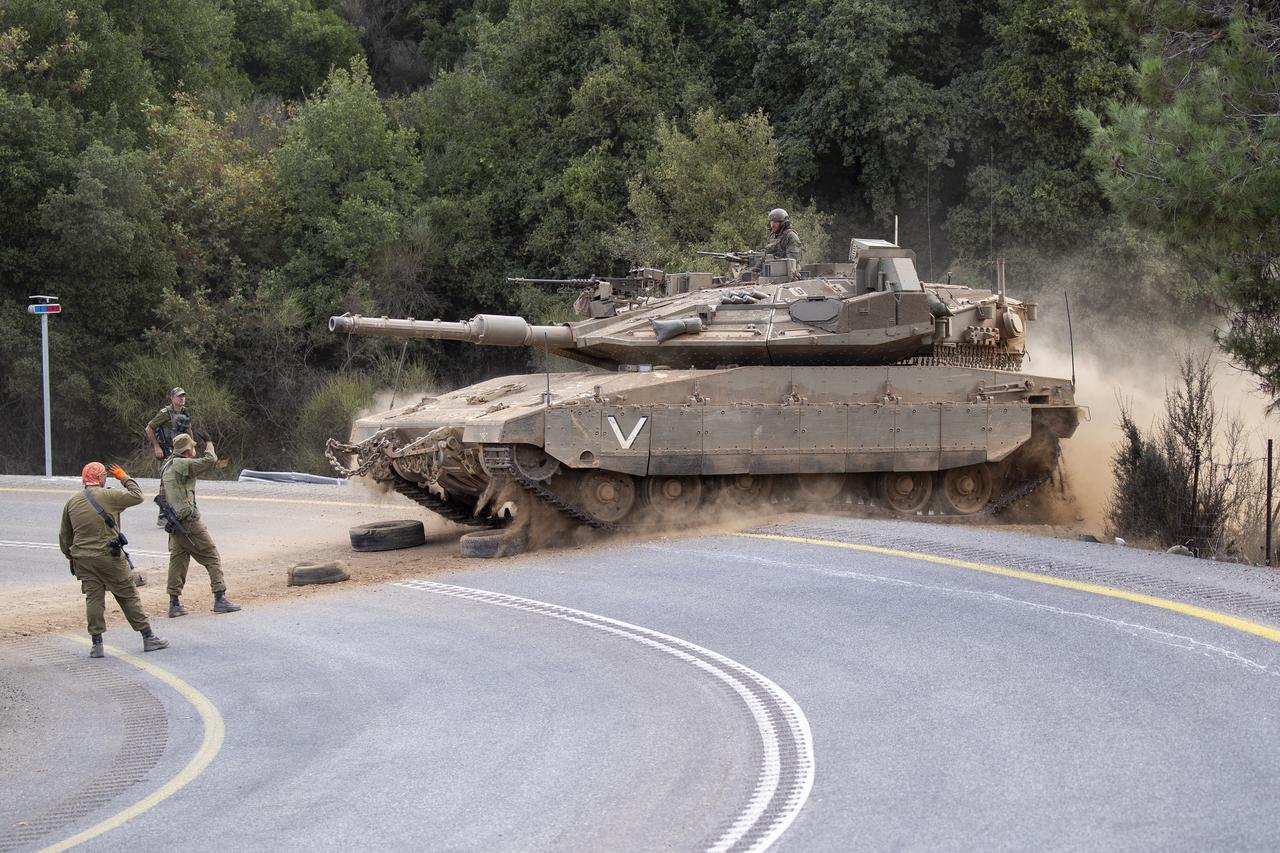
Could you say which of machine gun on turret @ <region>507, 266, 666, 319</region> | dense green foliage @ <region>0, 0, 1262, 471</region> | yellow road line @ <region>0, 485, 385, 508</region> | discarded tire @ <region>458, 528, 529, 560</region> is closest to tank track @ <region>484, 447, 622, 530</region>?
discarded tire @ <region>458, 528, 529, 560</region>

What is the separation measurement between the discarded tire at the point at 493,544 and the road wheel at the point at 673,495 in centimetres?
156

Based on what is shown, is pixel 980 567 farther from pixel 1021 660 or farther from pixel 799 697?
pixel 799 697

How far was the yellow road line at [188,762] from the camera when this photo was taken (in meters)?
6.92

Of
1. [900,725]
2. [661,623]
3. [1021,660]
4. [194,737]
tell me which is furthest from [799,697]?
[194,737]

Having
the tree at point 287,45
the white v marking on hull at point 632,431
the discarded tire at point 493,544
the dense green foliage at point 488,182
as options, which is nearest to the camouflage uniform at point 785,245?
the white v marking on hull at point 632,431

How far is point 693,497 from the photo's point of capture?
51.8 feet

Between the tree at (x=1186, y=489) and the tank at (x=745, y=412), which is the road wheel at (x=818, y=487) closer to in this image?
the tank at (x=745, y=412)

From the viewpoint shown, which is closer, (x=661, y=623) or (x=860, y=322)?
(x=661, y=623)

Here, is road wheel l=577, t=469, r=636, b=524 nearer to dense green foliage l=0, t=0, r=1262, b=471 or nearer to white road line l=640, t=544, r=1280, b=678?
white road line l=640, t=544, r=1280, b=678

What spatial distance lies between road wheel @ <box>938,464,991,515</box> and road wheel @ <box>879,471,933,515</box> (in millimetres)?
199

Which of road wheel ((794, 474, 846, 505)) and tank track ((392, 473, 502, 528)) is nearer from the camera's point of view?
tank track ((392, 473, 502, 528))

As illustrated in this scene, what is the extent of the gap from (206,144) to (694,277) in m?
19.7

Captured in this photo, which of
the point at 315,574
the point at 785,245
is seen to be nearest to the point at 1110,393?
the point at 785,245

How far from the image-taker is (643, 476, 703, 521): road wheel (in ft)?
51.2
